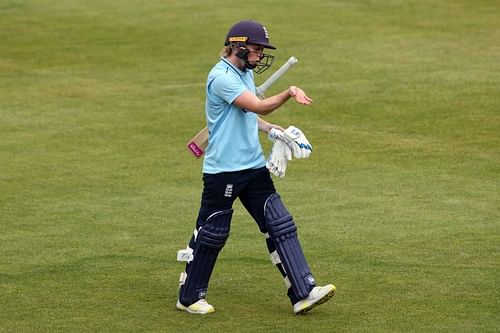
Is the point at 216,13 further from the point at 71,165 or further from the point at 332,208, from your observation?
the point at 332,208

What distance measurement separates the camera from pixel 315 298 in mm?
8898

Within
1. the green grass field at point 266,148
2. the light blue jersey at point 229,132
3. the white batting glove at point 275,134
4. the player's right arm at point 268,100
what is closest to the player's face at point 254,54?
the light blue jersey at point 229,132

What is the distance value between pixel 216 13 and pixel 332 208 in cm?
1187

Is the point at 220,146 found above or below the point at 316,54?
above

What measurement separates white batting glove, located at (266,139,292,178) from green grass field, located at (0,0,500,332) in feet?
3.56

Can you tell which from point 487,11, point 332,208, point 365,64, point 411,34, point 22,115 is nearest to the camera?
point 332,208

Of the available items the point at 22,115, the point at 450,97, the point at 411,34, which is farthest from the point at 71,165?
the point at 411,34

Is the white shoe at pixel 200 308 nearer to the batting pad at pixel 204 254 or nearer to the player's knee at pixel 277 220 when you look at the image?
the batting pad at pixel 204 254

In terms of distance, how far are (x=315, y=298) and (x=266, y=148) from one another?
6617 mm

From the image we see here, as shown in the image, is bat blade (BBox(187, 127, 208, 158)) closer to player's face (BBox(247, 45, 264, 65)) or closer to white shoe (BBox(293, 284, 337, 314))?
player's face (BBox(247, 45, 264, 65))

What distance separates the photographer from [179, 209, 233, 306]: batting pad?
909 centimetres

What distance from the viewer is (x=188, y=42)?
2172cm

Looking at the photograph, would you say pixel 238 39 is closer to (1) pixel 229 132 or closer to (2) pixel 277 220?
(1) pixel 229 132

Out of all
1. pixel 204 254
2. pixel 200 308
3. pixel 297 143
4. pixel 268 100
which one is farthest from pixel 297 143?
pixel 200 308
